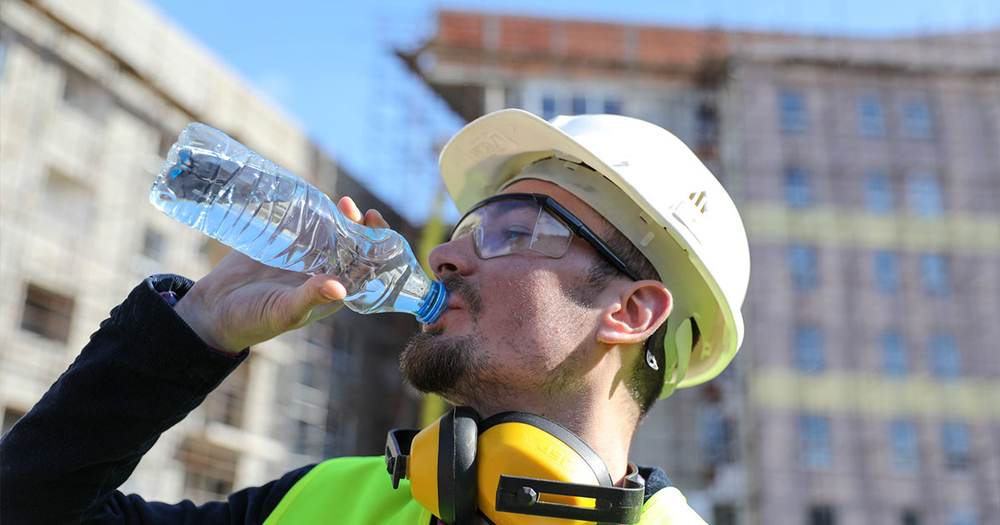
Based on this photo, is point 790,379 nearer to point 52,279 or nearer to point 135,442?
point 52,279

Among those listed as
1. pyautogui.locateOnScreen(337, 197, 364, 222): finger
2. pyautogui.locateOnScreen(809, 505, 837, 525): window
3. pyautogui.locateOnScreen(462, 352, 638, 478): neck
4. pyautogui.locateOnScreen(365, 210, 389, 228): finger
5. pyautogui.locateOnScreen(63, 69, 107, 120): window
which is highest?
pyautogui.locateOnScreen(63, 69, 107, 120): window

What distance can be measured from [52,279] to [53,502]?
16565 millimetres

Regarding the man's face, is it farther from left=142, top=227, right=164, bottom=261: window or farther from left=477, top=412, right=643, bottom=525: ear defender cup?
left=142, top=227, right=164, bottom=261: window

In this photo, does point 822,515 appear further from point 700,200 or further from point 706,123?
point 700,200

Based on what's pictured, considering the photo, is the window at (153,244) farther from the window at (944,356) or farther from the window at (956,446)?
the window at (956,446)

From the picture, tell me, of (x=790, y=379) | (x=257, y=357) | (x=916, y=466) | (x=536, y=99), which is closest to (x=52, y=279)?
(x=257, y=357)

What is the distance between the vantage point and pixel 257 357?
2308 centimetres

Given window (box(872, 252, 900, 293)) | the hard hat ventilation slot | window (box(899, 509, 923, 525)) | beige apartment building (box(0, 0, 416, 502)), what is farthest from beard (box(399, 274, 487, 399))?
window (box(872, 252, 900, 293))

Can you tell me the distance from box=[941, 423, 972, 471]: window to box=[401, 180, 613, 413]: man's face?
84.2 feet

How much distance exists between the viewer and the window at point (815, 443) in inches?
958

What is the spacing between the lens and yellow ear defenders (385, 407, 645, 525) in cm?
205

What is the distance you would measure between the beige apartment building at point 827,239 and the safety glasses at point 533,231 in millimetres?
22886

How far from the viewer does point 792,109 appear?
28.2 meters

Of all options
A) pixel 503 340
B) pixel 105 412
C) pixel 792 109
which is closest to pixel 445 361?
pixel 503 340
